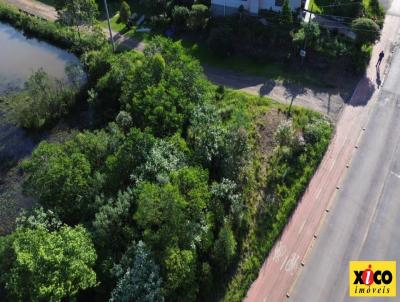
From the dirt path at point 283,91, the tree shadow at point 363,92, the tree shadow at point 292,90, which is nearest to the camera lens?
the dirt path at point 283,91

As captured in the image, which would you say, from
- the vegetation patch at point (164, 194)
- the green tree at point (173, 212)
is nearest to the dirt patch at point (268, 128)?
the vegetation patch at point (164, 194)

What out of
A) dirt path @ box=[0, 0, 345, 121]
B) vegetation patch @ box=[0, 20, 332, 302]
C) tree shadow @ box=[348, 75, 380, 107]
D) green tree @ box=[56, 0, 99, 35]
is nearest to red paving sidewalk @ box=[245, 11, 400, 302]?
tree shadow @ box=[348, 75, 380, 107]

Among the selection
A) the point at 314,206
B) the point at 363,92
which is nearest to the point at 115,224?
the point at 314,206

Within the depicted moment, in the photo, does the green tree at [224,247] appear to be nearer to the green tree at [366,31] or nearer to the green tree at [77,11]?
the green tree at [366,31]

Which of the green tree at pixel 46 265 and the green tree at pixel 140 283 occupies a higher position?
the green tree at pixel 46 265

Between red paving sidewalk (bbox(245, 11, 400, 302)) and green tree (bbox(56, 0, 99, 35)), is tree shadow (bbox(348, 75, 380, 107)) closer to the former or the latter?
red paving sidewalk (bbox(245, 11, 400, 302))

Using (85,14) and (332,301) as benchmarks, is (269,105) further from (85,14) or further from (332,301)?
(85,14)
